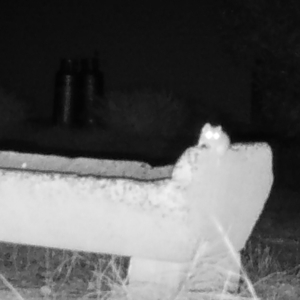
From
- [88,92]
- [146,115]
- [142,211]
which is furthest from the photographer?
[88,92]

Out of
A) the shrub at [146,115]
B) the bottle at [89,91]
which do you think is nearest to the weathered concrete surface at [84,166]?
the shrub at [146,115]

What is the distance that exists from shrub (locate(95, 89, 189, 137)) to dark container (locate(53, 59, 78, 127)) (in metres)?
0.56

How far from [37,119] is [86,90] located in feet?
1.39

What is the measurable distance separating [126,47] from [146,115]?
42.7 inches

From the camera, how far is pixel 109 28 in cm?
492

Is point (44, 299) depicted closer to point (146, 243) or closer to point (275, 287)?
point (146, 243)

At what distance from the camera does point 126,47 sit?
493 centimetres

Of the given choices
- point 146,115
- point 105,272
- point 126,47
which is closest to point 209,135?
point 105,272

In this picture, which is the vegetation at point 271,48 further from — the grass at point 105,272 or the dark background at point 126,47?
the grass at point 105,272

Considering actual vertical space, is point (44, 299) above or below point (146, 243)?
below

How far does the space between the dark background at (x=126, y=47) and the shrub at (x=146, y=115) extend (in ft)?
2.38

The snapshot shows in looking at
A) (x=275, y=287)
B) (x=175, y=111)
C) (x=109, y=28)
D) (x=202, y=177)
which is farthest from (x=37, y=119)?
(x=202, y=177)

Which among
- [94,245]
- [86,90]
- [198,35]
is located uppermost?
[198,35]

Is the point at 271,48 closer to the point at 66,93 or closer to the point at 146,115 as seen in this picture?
the point at 146,115
